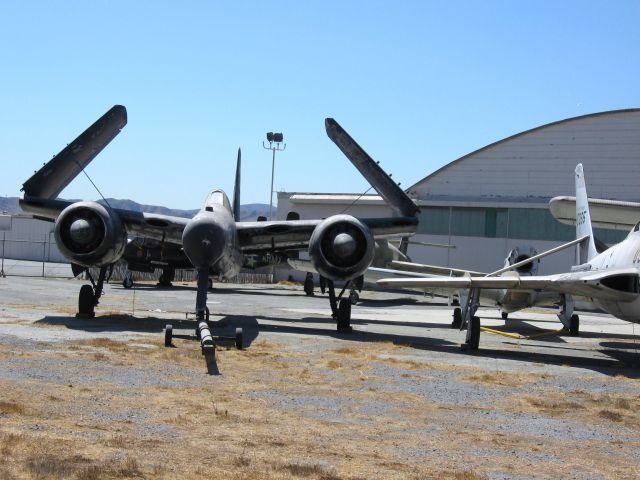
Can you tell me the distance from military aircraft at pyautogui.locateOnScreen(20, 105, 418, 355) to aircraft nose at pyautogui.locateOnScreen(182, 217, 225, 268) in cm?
2

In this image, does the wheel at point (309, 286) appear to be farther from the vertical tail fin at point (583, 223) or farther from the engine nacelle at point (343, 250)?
the engine nacelle at point (343, 250)

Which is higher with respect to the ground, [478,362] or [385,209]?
[385,209]

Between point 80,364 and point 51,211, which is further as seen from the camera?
point 51,211

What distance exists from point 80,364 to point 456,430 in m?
6.24

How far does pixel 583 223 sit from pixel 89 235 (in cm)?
1206

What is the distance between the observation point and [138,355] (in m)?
14.2

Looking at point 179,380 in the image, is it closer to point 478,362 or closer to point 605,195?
point 478,362

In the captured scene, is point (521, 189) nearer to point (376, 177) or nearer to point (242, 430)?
point (376, 177)

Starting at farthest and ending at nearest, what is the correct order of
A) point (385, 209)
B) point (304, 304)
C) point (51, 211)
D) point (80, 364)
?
point (385, 209), point (304, 304), point (51, 211), point (80, 364)

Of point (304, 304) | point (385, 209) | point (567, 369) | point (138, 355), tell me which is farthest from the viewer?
point (385, 209)

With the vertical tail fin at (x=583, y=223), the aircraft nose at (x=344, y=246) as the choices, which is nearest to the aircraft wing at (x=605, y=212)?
the vertical tail fin at (x=583, y=223)

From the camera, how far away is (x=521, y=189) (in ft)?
155

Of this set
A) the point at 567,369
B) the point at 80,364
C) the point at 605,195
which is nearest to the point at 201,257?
the point at 80,364

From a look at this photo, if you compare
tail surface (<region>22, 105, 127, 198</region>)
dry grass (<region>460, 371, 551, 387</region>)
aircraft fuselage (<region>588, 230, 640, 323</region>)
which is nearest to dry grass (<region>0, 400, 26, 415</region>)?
dry grass (<region>460, 371, 551, 387</region>)
